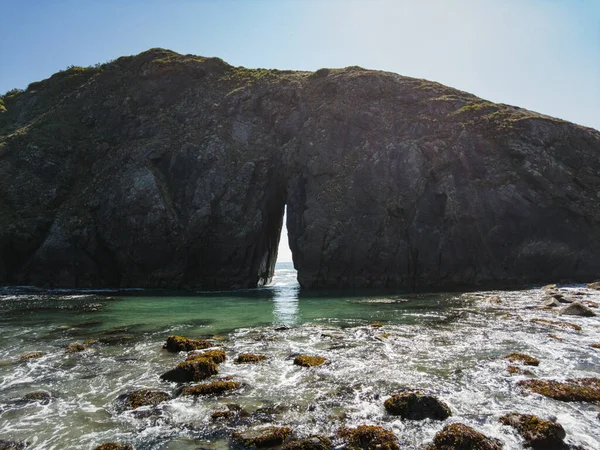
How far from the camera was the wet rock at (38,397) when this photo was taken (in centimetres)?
1255

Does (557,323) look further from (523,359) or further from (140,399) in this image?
Answer: (140,399)

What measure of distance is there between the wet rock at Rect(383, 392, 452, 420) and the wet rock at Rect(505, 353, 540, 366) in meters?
6.54

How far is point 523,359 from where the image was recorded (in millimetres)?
15641

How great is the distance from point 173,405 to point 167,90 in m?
80.0

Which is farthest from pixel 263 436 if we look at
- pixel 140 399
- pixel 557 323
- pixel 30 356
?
pixel 557 323

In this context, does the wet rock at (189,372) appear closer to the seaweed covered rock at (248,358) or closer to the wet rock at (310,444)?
the seaweed covered rock at (248,358)

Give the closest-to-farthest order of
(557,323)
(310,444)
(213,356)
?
(310,444), (213,356), (557,323)

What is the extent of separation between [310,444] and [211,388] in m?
5.05

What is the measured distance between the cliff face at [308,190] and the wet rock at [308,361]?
38937 millimetres

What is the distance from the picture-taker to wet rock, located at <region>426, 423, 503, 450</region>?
9.10m

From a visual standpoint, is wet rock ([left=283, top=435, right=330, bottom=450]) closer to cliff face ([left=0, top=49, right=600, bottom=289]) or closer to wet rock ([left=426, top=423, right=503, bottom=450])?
wet rock ([left=426, top=423, right=503, bottom=450])

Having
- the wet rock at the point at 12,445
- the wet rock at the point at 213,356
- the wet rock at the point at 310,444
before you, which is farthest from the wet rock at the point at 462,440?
the wet rock at the point at 12,445

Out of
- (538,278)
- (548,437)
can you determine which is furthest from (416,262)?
(548,437)

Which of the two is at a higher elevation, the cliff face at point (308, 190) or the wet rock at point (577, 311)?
the cliff face at point (308, 190)
